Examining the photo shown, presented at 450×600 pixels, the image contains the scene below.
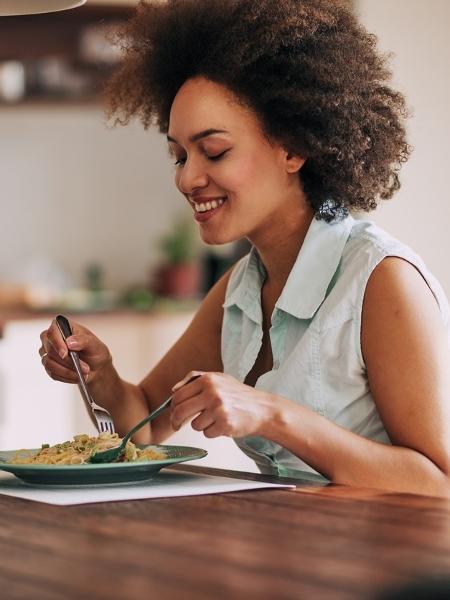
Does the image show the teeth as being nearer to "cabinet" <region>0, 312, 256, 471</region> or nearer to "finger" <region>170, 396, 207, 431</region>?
"finger" <region>170, 396, 207, 431</region>

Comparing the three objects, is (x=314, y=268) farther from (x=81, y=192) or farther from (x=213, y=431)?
(x=81, y=192)

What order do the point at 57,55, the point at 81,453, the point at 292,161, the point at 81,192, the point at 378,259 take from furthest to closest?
the point at 81,192 → the point at 57,55 → the point at 292,161 → the point at 378,259 → the point at 81,453

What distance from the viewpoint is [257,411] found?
1529 mm

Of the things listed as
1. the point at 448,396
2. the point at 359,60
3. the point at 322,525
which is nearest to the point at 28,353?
the point at 359,60

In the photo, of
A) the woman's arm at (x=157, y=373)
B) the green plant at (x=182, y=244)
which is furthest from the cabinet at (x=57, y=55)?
the woman's arm at (x=157, y=373)

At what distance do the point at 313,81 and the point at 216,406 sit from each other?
0.74 meters

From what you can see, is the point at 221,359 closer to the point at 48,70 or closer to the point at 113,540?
the point at 113,540

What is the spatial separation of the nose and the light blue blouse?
21cm

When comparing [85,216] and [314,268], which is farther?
[85,216]

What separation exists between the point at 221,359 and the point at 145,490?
82 centimetres

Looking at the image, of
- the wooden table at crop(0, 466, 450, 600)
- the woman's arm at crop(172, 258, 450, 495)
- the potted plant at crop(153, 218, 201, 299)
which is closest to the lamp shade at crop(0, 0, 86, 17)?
the woman's arm at crop(172, 258, 450, 495)

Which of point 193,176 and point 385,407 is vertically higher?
point 193,176

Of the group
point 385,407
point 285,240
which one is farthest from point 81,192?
point 385,407

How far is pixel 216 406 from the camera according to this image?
4.85 ft
